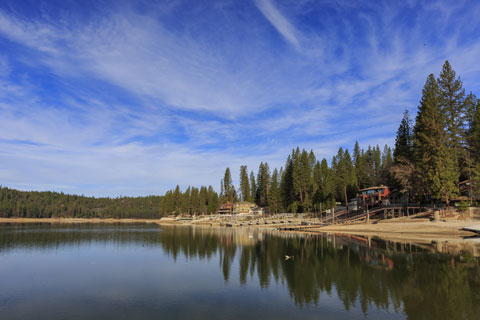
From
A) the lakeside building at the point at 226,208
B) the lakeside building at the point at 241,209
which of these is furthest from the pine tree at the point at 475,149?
the lakeside building at the point at 226,208

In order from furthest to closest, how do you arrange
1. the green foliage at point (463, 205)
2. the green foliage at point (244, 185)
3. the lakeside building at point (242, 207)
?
the green foliage at point (244, 185), the lakeside building at point (242, 207), the green foliage at point (463, 205)

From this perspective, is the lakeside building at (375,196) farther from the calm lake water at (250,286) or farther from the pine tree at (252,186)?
the pine tree at (252,186)

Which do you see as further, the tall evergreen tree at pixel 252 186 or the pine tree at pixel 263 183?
the tall evergreen tree at pixel 252 186

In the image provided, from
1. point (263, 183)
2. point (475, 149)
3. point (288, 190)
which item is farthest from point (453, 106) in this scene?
point (263, 183)

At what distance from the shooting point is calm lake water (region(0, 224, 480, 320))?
16609 mm

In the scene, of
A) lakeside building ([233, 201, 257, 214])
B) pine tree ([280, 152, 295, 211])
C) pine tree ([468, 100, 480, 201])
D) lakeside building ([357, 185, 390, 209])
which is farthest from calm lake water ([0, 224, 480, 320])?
lakeside building ([233, 201, 257, 214])

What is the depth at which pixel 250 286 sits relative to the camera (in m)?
23.0

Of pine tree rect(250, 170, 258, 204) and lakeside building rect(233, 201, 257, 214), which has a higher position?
pine tree rect(250, 170, 258, 204)

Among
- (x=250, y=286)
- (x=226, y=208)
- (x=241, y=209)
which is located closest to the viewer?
(x=250, y=286)

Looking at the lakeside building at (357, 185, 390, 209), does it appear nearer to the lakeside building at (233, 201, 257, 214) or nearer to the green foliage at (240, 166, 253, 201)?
the lakeside building at (233, 201, 257, 214)

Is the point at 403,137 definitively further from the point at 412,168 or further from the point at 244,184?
the point at 244,184

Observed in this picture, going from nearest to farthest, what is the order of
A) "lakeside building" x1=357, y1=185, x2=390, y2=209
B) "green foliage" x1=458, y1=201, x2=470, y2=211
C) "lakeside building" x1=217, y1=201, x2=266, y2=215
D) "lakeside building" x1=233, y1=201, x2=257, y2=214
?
"green foliage" x1=458, y1=201, x2=470, y2=211, "lakeside building" x1=357, y1=185, x2=390, y2=209, "lakeside building" x1=217, y1=201, x2=266, y2=215, "lakeside building" x1=233, y1=201, x2=257, y2=214

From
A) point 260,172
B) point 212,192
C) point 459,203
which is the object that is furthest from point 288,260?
point 212,192

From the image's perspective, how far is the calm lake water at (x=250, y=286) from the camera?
1661cm
